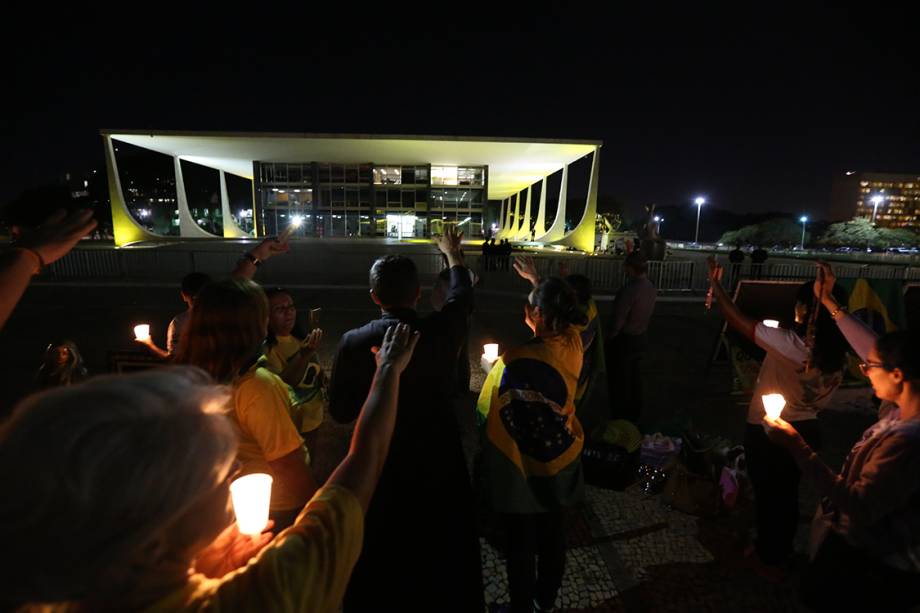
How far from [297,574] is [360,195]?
33101 mm

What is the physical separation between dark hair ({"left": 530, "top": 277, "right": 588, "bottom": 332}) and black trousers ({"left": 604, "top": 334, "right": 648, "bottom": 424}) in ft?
8.06

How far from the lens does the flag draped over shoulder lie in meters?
2.24

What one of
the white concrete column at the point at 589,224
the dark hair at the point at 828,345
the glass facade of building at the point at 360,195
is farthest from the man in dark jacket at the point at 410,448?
the glass facade of building at the point at 360,195

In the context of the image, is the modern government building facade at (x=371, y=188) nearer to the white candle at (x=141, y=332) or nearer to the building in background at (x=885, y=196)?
the white candle at (x=141, y=332)

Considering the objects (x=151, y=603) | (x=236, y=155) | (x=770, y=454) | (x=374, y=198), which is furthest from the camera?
(x=374, y=198)

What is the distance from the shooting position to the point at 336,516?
3.14ft

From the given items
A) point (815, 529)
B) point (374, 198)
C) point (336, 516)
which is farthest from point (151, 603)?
point (374, 198)

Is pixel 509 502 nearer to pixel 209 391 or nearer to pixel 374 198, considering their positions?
pixel 209 391

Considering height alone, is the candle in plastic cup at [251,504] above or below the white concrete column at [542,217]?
below

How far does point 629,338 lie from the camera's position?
4.62m

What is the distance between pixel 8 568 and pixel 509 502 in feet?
6.33

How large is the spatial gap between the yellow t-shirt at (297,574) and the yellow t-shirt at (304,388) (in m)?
1.84

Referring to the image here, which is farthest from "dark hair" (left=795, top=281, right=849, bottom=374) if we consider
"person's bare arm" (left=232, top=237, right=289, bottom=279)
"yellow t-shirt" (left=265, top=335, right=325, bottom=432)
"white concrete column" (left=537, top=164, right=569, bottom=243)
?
"white concrete column" (left=537, top=164, right=569, bottom=243)

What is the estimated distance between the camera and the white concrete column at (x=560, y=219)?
2984 centimetres
